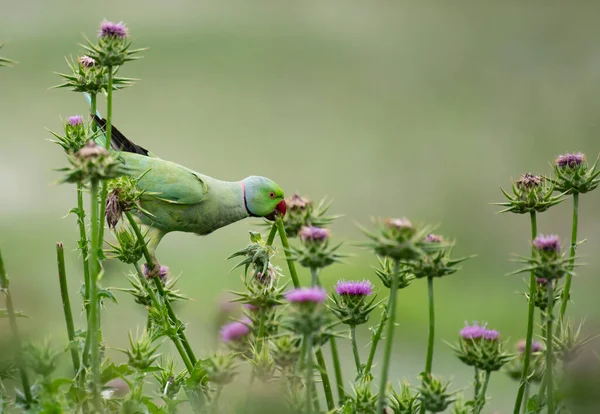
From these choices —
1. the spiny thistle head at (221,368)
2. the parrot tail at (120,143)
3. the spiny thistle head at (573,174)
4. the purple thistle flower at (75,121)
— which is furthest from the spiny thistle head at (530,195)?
the parrot tail at (120,143)

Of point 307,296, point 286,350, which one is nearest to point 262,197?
point 286,350

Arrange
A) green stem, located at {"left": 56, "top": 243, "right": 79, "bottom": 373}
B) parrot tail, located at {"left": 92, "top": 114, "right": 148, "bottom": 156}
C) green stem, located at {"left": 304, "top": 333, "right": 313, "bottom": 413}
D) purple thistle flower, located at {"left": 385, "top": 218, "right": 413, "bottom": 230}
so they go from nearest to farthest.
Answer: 1. green stem, located at {"left": 304, "top": 333, "right": 313, "bottom": 413}
2. purple thistle flower, located at {"left": 385, "top": 218, "right": 413, "bottom": 230}
3. green stem, located at {"left": 56, "top": 243, "right": 79, "bottom": 373}
4. parrot tail, located at {"left": 92, "top": 114, "right": 148, "bottom": 156}

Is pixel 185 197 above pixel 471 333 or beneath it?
above

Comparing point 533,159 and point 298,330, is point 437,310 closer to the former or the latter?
Result: point 533,159

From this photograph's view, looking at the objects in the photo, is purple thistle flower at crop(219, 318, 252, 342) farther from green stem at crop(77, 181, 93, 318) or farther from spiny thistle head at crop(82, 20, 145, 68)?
spiny thistle head at crop(82, 20, 145, 68)

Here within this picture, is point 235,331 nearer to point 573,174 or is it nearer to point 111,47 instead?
point 111,47

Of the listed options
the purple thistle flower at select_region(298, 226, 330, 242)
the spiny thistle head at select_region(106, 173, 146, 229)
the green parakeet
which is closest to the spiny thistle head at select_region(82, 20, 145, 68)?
the spiny thistle head at select_region(106, 173, 146, 229)

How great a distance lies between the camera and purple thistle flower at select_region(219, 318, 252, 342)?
2110 mm

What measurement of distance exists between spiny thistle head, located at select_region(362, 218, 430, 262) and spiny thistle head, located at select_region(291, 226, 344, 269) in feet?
0.39

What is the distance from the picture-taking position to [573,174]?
2.42 meters

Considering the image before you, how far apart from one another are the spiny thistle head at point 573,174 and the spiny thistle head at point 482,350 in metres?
0.60

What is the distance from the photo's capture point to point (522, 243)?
9281mm

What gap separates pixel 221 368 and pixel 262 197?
1692mm

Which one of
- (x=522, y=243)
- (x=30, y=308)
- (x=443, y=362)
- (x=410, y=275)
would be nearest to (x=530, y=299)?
(x=410, y=275)
